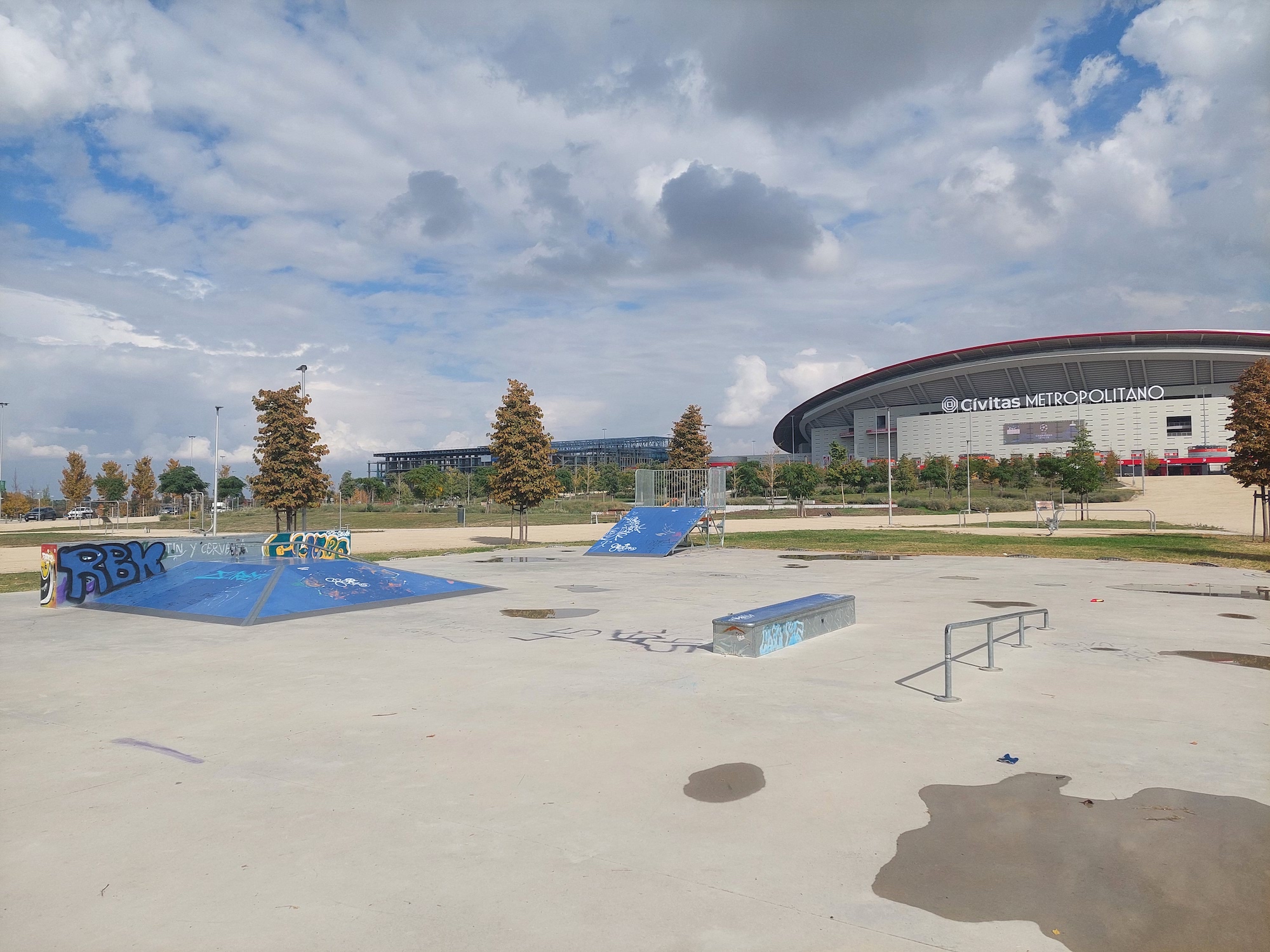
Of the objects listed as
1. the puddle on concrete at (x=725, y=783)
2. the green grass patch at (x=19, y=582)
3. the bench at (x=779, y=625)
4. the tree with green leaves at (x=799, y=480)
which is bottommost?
the green grass patch at (x=19, y=582)

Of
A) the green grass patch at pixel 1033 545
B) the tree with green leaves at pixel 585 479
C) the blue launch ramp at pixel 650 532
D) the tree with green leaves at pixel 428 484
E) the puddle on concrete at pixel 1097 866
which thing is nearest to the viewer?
the puddle on concrete at pixel 1097 866

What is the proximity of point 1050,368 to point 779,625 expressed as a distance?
359 ft

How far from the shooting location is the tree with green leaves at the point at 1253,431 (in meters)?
29.5

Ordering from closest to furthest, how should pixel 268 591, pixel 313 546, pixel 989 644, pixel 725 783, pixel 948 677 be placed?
pixel 725 783, pixel 948 677, pixel 989 644, pixel 268 591, pixel 313 546

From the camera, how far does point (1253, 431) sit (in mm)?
32500

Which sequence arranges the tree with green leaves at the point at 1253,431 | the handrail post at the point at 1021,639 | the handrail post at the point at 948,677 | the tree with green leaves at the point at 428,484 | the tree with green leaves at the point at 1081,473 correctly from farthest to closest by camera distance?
1. the tree with green leaves at the point at 428,484
2. the tree with green leaves at the point at 1081,473
3. the tree with green leaves at the point at 1253,431
4. the handrail post at the point at 1021,639
5. the handrail post at the point at 948,677

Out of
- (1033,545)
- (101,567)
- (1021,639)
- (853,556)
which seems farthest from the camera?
(1033,545)


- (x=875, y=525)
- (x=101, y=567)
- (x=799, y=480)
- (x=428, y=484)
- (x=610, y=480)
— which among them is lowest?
(x=875, y=525)

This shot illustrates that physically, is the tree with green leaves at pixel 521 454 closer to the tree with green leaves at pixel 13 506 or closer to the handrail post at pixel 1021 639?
the handrail post at pixel 1021 639

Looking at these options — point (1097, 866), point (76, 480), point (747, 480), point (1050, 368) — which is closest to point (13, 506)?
point (76, 480)

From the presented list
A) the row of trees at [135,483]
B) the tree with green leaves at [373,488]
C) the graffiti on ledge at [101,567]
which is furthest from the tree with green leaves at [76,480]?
the graffiti on ledge at [101,567]

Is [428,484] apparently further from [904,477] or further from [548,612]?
[548,612]

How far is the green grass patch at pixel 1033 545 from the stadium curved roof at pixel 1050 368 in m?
72.7

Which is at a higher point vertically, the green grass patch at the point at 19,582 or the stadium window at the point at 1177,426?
the stadium window at the point at 1177,426
